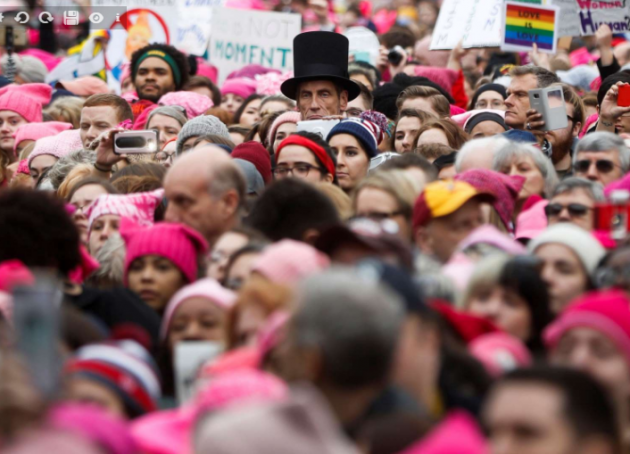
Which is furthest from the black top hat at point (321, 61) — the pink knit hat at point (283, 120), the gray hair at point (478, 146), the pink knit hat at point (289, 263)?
the pink knit hat at point (289, 263)

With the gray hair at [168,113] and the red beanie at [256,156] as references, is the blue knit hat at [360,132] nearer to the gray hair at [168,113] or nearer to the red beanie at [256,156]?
the red beanie at [256,156]

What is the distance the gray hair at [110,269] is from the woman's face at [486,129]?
3.41m

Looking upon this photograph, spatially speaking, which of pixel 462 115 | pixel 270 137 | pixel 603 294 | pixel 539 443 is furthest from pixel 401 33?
pixel 539 443

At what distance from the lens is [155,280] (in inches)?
229

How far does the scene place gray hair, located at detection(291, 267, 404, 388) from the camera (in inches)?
138

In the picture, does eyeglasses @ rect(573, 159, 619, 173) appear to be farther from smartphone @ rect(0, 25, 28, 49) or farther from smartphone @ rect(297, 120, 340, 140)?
smartphone @ rect(0, 25, 28, 49)

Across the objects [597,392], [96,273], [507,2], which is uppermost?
[507,2]

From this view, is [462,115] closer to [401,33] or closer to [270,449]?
[401,33]

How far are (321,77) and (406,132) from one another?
683 mm

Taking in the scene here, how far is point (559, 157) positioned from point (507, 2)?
2.84 meters

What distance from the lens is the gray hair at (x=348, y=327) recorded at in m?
3.50

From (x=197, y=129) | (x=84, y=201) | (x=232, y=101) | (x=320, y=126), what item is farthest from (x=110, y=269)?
(x=232, y=101)

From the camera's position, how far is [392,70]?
13141 millimetres

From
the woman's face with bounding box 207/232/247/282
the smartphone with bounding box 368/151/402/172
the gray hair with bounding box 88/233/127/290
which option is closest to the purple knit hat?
the woman's face with bounding box 207/232/247/282
